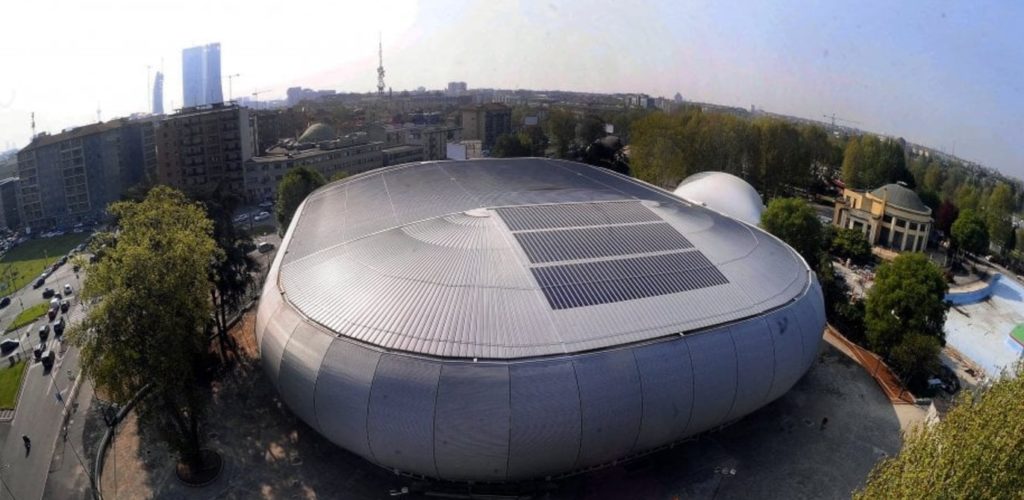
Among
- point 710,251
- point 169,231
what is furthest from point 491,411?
point 169,231

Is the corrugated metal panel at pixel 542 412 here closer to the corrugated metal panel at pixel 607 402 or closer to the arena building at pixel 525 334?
the arena building at pixel 525 334

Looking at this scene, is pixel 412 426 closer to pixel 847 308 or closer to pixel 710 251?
Answer: pixel 710 251

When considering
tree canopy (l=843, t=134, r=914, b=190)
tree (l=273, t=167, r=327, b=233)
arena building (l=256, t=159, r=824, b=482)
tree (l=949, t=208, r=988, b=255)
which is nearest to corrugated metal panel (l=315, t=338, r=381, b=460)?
arena building (l=256, t=159, r=824, b=482)

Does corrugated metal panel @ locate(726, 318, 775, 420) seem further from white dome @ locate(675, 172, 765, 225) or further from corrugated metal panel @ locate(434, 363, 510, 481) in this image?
white dome @ locate(675, 172, 765, 225)

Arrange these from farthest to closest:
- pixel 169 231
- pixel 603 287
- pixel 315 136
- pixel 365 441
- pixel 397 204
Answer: pixel 315 136, pixel 397 204, pixel 169 231, pixel 603 287, pixel 365 441

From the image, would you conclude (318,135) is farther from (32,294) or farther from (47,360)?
(47,360)
